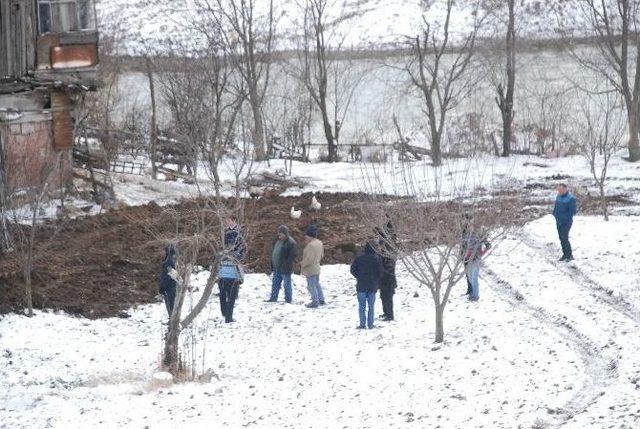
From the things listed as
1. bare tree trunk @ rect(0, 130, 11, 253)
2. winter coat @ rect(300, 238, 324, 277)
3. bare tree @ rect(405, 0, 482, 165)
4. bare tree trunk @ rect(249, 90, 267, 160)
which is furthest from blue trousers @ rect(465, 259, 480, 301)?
bare tree trunk @ rect(249, 90, 267, 160)

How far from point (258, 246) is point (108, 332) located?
241 inches

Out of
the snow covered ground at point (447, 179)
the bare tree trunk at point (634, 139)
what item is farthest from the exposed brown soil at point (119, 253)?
the bare tree trunk at point (634, 139)

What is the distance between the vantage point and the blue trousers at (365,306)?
→ 50.3 ft

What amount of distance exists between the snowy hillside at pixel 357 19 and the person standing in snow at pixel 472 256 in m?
34.9

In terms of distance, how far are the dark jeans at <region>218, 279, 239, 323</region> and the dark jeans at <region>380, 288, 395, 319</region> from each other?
8.17 feet

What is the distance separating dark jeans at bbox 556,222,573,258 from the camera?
1801cm

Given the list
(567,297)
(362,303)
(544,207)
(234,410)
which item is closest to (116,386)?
(234,410)

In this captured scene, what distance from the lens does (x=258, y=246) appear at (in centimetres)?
2161

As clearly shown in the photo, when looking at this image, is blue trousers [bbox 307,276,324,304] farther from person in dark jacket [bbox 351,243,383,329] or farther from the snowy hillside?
the snowy hillside

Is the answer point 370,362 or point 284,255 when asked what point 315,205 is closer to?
point 284,255

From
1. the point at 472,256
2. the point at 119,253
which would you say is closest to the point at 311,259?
the point at 472,256

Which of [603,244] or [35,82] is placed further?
[603,244]

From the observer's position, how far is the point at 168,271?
49.5 ft

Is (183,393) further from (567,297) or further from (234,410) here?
(567,297)
